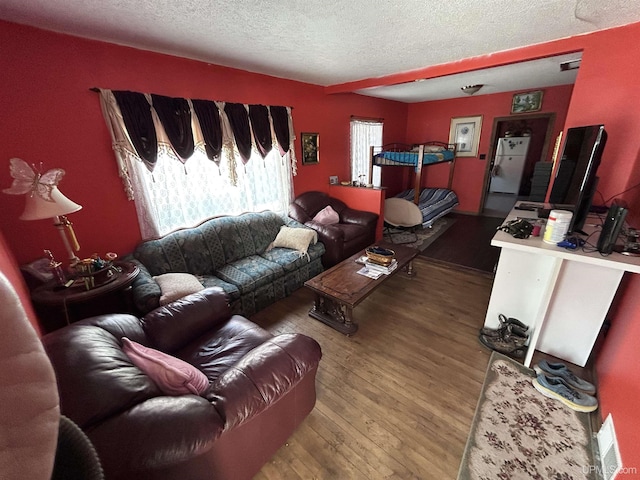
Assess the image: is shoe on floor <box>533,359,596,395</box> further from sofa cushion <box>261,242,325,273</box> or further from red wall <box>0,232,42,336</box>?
red wall <box>0,232,42,336</box>

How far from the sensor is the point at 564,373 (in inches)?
67.6

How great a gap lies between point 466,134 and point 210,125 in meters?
4.97

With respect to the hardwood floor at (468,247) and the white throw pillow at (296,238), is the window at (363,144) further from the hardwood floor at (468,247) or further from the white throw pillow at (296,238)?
the white throw pillow at (296,238)

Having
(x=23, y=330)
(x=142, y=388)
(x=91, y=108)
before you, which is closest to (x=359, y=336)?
(x=142, y=388)

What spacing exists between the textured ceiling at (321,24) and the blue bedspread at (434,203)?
2.36 metres

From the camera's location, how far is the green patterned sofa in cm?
233

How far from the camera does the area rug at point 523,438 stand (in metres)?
1.29

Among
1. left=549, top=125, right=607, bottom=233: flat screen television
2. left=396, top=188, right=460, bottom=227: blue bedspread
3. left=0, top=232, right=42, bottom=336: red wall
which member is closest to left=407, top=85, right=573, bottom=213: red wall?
left=396, top=188, right=460, bottom=227: blue bedspread

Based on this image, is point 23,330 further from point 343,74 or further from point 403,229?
point 403,229

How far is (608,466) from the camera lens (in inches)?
48.9

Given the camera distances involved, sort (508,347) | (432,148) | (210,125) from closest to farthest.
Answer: (508,347) → (210,125) → (432,148)

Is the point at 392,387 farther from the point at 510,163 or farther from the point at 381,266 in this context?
the point at 510,163

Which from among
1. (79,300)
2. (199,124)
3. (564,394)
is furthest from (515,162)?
(79,300)

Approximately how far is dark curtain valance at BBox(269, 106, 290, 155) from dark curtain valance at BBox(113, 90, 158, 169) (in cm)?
138
